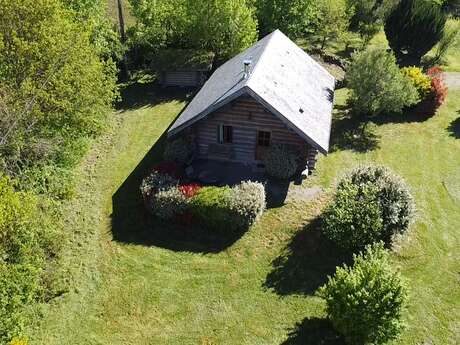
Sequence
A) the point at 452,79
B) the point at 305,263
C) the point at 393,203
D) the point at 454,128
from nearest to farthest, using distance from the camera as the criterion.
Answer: the point at 393,203, the point at 305,263, the point at 454,128, the point at 452,79

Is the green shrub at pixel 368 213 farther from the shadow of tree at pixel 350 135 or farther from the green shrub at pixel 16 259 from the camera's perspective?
the green shrub at pixel 16 259

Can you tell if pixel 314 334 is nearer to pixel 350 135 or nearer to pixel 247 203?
pixel 247 203

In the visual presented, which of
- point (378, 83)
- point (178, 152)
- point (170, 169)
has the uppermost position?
point (378, 83)

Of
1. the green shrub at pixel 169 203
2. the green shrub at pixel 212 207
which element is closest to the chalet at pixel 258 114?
the green shrub at pixel 169 203

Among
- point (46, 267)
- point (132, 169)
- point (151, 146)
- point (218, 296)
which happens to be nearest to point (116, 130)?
point (151, 146)

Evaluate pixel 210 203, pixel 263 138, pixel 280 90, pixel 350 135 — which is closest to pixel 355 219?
pixel 210 203

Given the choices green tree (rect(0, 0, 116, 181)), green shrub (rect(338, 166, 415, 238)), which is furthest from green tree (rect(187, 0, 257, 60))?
green shrub (rect(338, 166, 415, 238))

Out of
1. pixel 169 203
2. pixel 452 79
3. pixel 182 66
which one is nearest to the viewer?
pixel 169 203
